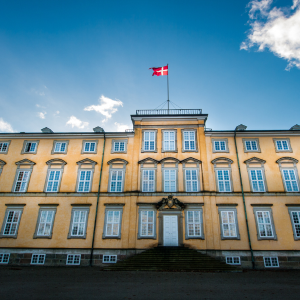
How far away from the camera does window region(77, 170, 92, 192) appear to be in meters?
25.7

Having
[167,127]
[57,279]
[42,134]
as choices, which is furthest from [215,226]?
[42,134]

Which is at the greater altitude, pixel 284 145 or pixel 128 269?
pixel 284 145

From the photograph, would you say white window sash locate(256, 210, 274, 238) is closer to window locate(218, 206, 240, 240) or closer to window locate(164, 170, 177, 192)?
window locate(218, 206, 240, 240)

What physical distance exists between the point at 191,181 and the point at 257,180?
7.69 metres

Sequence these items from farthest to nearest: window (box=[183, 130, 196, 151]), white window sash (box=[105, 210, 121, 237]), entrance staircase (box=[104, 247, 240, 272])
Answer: window (box=[183, 130, 196, 151]) < white window sash (box=[105, 210, 121, 237]) < entrance staircase (box=[104, 247, 240, 272])

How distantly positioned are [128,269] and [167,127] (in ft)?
55.1

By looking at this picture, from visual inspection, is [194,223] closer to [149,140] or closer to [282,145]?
[149,140]

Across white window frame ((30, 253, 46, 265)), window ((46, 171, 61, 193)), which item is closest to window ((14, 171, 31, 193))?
window ((46, 171, 61, 193))

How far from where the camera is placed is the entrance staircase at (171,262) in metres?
19.5

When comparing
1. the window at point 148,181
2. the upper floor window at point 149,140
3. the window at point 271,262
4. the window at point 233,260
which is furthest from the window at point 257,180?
the upper floor window at point 149,140

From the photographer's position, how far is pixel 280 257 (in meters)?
22.2

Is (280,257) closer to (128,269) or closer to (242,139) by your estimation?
(242,139)

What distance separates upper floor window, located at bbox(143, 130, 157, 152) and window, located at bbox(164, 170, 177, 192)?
342cm

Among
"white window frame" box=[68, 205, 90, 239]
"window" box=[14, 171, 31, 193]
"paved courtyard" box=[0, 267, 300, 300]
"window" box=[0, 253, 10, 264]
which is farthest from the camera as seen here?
"window" box=[14, 171, 31, 193]
